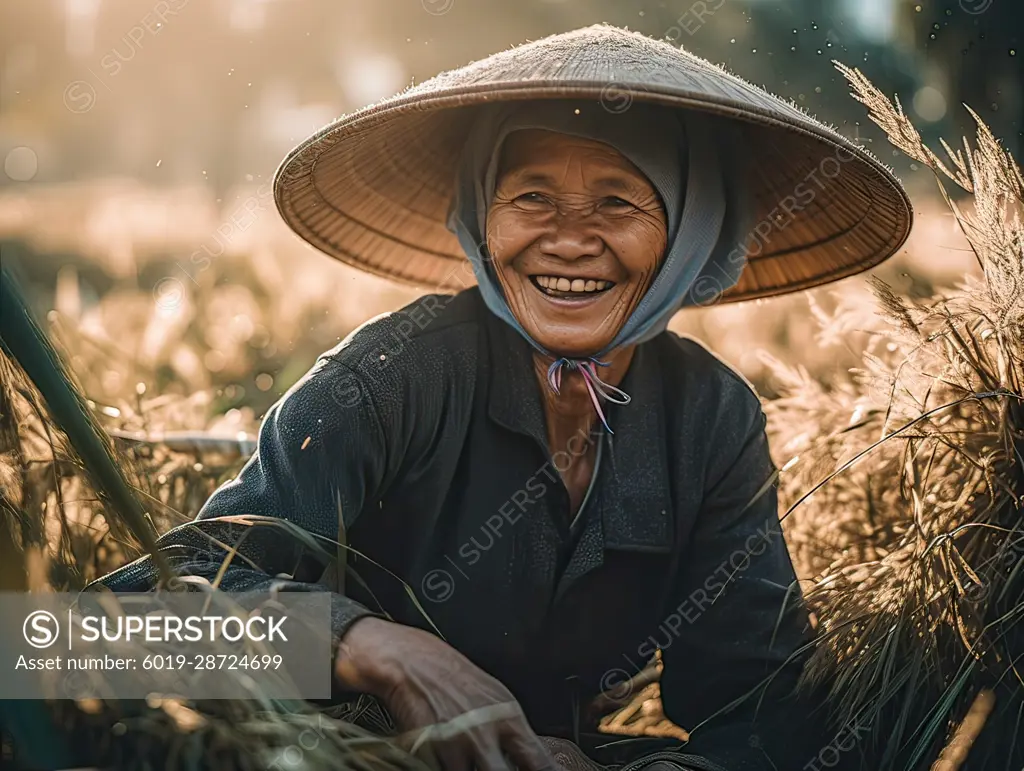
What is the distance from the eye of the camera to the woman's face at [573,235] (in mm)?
1723

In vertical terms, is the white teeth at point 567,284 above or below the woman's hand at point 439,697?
above

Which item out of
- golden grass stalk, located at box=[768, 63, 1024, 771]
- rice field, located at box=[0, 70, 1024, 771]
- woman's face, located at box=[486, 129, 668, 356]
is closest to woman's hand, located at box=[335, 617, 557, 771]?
rice field, located at box=[0, 70, 1024, 771]

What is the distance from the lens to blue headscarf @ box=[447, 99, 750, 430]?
1.71m

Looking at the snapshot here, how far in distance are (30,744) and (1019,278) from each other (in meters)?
1.44

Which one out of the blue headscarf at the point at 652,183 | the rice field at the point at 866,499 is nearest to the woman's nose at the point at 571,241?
the blue headscarf at the point at 652,183

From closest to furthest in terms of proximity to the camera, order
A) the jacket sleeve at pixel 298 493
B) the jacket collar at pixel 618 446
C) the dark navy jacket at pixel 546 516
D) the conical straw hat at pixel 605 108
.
Result: the jacket sleeve at pixel 298 493 → the conical straw hat at pixel 605 108 → the dark navy jacket at pixel 546 516 → the jacket collar at pixel 618 446

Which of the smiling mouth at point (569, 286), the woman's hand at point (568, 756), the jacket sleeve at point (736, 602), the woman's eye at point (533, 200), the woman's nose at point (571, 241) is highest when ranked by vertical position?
the woman's eye at point (533, 200)

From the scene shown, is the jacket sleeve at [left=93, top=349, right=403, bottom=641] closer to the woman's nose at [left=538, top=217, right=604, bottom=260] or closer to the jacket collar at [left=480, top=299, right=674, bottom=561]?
the jacket collar at [left=480, top=299, right=674, bottom=561]

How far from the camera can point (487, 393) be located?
1813mm

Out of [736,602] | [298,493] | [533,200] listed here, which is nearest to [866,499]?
[736,602]

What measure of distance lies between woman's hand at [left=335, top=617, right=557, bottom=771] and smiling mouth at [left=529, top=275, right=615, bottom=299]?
63 cm

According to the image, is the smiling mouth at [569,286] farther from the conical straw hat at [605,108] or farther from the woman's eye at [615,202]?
the conical straw hat at [605,108]

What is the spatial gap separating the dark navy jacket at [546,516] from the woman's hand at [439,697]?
10.3 inches

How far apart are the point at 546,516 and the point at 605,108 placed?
2.17 feet
